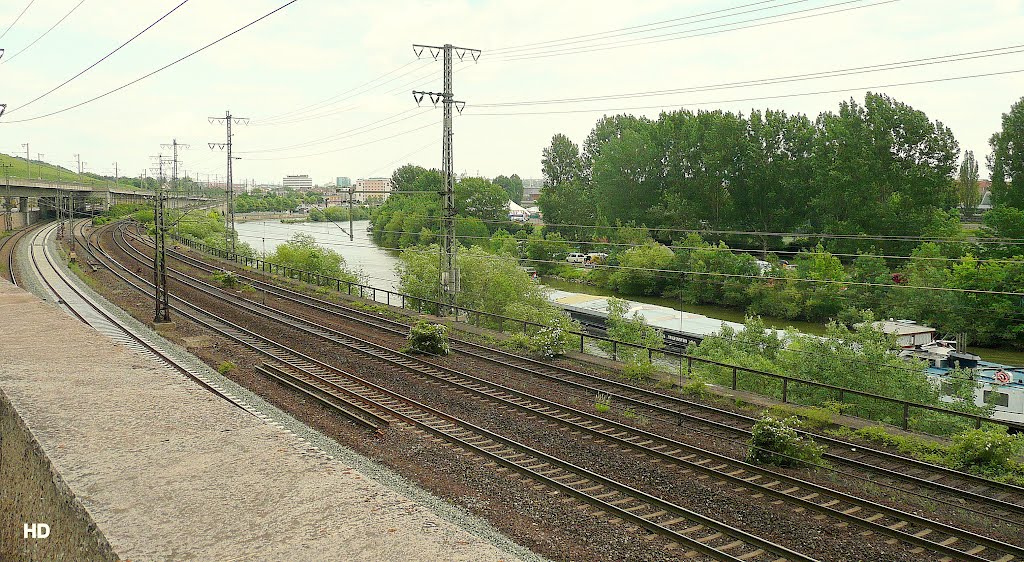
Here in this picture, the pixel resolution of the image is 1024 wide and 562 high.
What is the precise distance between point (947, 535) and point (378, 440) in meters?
9.13

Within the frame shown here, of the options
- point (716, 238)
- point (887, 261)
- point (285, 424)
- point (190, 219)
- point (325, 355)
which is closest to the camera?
point (285, 424)

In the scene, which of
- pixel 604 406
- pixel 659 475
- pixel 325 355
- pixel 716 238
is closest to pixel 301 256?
pixel 325 355

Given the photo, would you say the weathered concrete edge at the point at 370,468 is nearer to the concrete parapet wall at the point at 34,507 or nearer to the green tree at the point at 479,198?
the concrete parapet wall at the point at 34,507

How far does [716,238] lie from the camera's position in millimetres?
58406

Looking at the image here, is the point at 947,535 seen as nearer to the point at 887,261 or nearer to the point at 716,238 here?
the point at 887,261

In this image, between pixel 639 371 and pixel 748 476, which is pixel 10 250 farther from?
pixel 748 476

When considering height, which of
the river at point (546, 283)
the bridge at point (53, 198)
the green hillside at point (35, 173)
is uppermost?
the green hillside at point (35, 173)

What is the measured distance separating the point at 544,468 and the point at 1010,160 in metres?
42.8

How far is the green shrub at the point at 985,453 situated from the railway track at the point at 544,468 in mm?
5390

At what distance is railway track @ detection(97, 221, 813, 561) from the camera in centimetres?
916

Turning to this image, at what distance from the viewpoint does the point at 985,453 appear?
12.1 metres

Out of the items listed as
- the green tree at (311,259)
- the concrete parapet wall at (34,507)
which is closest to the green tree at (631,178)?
the green tree at (311,259)

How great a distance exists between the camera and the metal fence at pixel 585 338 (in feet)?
50.5

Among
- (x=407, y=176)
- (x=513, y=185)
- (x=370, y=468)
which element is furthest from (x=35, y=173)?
(x=370, y=468)
